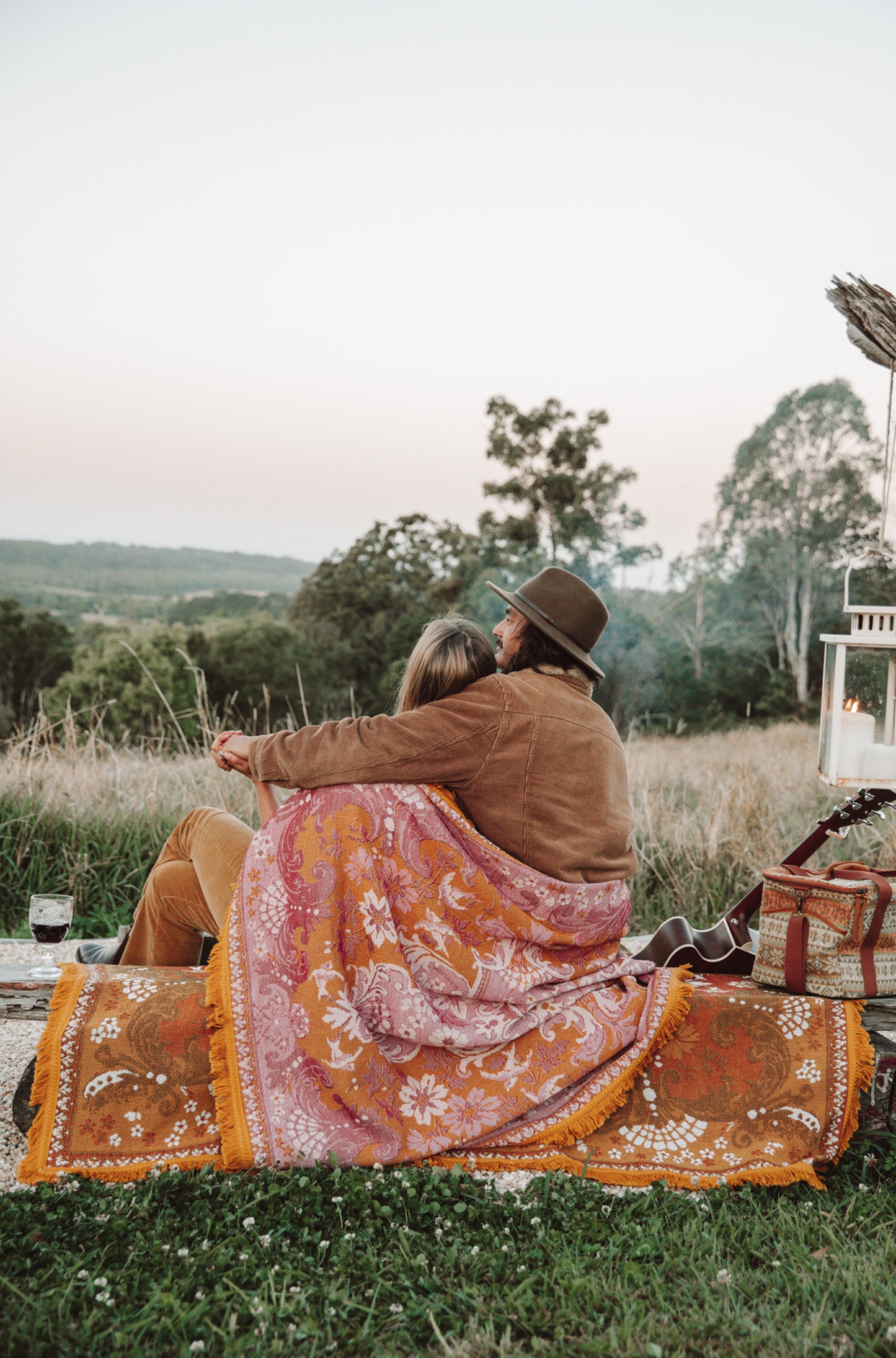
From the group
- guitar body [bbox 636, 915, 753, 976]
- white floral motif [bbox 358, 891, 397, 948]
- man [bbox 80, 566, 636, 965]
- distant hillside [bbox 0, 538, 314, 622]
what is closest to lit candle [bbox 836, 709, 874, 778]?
man [bbox 80, 566, 636, 965]

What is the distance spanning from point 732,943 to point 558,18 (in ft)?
33.4

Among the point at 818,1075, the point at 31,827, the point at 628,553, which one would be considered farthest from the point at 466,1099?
the point at 628,553

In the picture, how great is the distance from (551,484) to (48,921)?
1644 cm

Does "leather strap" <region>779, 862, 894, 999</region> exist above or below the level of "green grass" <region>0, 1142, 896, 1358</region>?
above

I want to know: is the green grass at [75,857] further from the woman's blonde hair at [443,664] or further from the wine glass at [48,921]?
the woman's blonde hair at [443,664]

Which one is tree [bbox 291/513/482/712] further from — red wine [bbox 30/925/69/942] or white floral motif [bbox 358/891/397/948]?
white floral motif [bbox 358/891/397/948]

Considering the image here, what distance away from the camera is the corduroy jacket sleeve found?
2.43m

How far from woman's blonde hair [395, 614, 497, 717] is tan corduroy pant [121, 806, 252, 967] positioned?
26.2 inches

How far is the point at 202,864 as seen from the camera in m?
2.79

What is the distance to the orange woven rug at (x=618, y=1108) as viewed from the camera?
2.29 meters

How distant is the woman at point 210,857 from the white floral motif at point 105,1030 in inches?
16.2

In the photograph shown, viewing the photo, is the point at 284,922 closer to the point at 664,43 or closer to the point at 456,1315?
the point at 456,1315

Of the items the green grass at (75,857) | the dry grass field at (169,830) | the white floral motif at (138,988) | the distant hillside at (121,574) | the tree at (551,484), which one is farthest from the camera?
the distant hillside at (121,574)

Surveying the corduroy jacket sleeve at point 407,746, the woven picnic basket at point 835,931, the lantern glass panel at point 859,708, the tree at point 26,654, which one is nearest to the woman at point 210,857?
Result: the corduroy jacket sleeve at point 407,746
